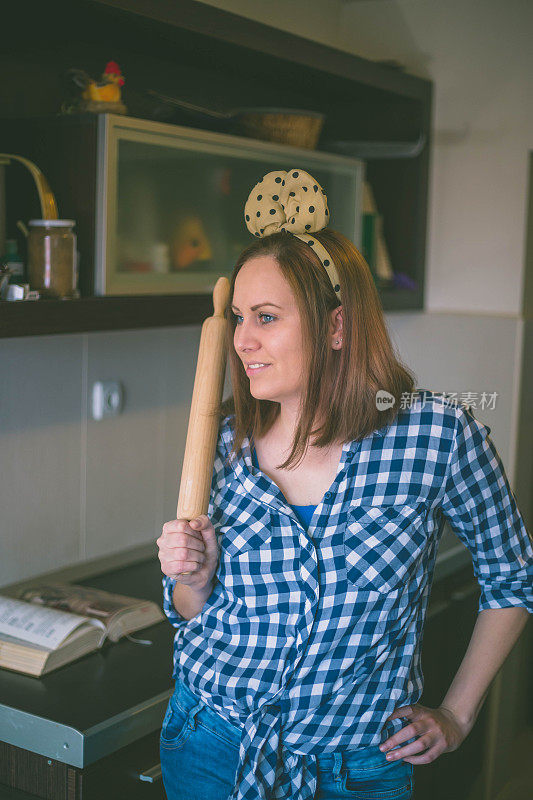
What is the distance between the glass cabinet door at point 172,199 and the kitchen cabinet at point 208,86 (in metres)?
0.05

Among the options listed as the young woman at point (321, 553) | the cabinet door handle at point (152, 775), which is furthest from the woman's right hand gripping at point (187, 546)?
the cabinet door handle at point (152, 775)

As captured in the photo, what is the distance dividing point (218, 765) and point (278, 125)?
1335 millimetres

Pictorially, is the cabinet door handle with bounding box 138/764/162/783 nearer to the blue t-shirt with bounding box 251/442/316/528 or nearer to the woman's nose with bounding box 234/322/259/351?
the blue t-shirt with bounding box 251/442/316/528

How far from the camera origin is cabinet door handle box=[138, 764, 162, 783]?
144cm

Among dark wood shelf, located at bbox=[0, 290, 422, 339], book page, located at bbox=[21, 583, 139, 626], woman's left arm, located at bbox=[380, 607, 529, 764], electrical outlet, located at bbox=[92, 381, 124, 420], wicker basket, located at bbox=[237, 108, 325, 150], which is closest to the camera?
woman's left arm, located at bbox=[380, 607, 529, 764]

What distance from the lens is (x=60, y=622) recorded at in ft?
5.27

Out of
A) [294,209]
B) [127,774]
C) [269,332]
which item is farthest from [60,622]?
[294,209]

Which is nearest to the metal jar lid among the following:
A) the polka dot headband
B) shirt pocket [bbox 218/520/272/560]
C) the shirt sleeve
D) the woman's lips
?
the polka dot headband

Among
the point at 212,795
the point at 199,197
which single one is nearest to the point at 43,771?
the point at 212,795

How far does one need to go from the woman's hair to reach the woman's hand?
1.23 feet

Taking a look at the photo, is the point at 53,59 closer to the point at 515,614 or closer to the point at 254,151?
the point at 254,151

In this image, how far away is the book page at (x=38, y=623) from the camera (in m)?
1.57

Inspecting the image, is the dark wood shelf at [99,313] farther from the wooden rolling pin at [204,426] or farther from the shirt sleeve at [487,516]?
the shirt sleeve at [487,516]

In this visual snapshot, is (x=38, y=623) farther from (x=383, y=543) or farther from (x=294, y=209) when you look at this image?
(x=294, y=209)
